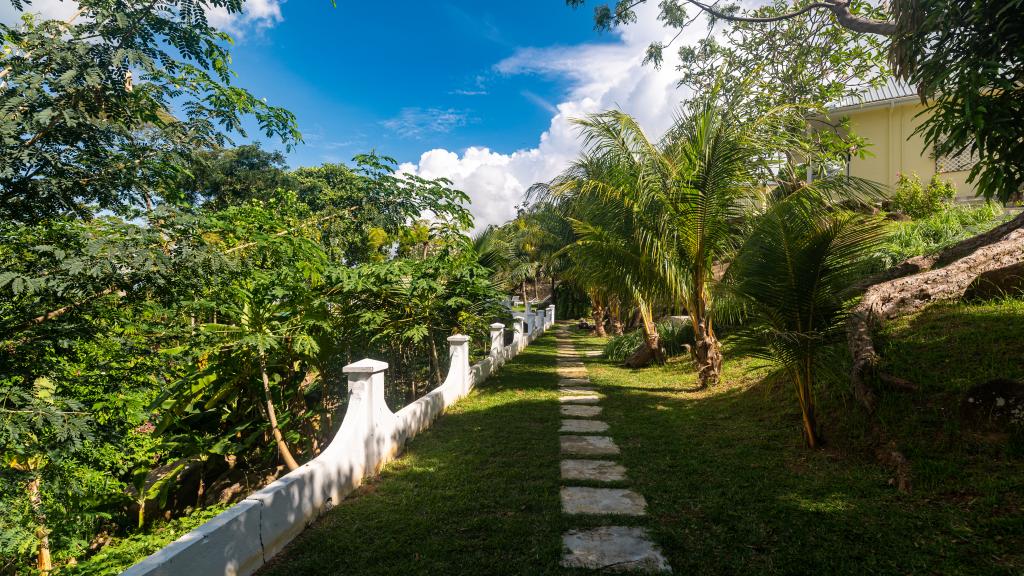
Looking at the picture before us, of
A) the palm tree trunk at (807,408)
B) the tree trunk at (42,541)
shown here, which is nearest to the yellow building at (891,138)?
the palm tree trunk at (807,408)

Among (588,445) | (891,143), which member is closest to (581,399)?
(588,445)

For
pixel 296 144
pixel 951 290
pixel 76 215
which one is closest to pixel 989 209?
pixel 951 290

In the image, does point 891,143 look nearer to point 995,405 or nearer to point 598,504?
point 995,405

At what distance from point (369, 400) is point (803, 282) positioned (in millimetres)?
3935

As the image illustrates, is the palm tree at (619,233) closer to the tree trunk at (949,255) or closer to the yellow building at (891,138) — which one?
the tree trunk at (949,255)

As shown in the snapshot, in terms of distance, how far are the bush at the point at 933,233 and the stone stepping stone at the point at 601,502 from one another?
684 centimetres

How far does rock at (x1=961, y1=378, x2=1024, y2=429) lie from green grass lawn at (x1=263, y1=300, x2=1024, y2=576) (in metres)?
0.14

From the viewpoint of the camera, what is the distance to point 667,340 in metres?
11.3

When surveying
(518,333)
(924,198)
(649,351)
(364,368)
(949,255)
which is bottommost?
(649,351)

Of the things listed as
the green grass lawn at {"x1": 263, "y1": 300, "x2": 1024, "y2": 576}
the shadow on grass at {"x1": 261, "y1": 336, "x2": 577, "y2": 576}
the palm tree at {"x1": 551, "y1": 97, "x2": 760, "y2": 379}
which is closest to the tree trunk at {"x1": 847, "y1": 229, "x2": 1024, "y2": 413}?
the green grass lawn at {"x1": 263, "y1": 300, "x2": 1024, "y2": 576}

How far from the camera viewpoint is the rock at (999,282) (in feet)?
19.0

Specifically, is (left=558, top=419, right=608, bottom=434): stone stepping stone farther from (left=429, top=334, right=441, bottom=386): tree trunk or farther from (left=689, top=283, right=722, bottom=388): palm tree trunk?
(left=429, top=334, right=441, bottom=386): tree trunk

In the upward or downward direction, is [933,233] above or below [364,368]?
above

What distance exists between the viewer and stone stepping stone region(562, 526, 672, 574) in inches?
109
